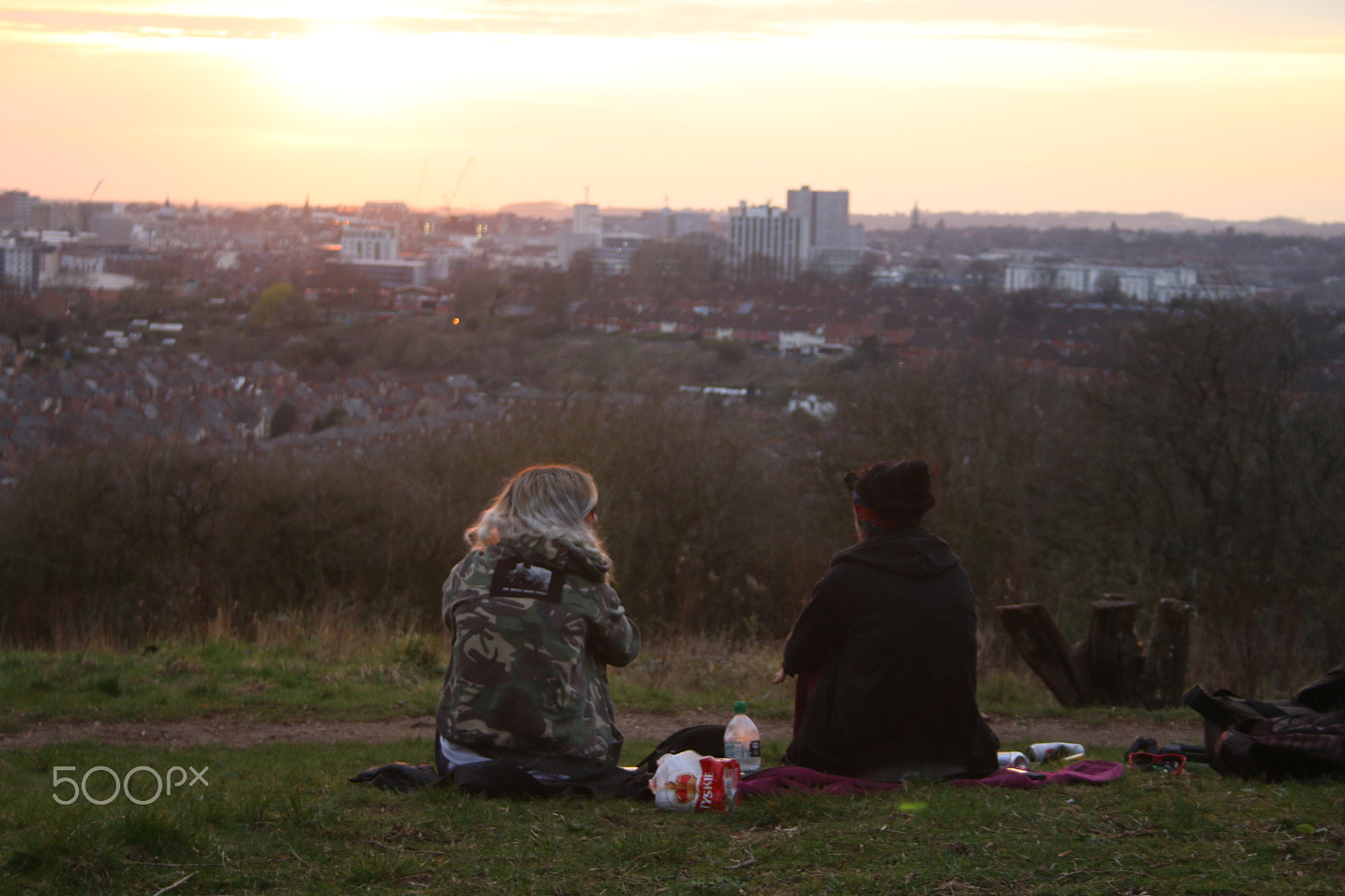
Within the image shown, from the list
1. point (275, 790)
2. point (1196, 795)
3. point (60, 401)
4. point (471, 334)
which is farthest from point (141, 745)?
point (471, 334)

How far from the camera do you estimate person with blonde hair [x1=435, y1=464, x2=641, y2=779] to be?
396 cm

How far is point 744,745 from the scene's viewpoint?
4.43 metres

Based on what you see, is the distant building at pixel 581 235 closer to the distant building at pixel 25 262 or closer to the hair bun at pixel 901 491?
the distant building at pixel 25 262

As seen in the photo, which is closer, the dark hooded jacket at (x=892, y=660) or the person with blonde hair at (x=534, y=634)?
the person with blonde hair at (x=534, y=634)

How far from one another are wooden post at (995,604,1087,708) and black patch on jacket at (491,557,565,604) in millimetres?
4299

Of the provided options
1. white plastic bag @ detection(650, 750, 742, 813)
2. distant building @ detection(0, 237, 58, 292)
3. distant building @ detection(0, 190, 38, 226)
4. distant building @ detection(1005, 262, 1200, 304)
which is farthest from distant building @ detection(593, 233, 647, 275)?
white plastic bag @ detection(650, 750, 742, 813)

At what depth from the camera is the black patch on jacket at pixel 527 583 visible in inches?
157

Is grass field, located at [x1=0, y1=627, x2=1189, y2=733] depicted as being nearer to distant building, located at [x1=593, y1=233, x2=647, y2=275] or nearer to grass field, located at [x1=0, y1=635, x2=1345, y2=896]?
grass field, located at [x1=0, y1=635, x2=1345, y2=896]

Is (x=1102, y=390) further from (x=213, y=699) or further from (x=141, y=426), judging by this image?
(x=141, y=426)

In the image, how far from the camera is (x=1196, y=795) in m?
4.02

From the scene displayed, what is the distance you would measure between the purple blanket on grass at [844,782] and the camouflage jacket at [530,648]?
24.7 inches

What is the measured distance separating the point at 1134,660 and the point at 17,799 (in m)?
6.58

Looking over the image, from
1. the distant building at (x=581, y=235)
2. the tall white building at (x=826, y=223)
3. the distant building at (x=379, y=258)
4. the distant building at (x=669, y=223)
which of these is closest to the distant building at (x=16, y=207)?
the distant building at (x=379, y=258)

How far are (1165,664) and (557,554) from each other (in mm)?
5411
